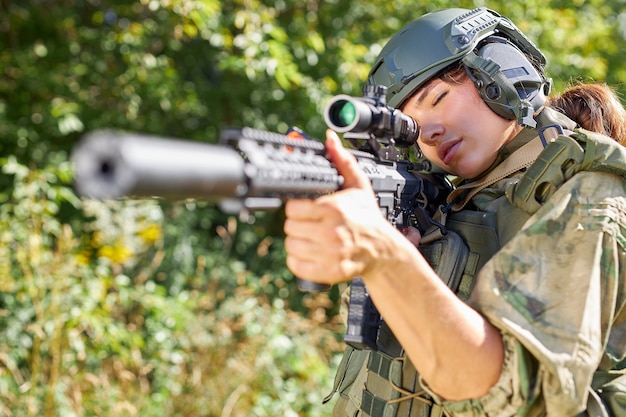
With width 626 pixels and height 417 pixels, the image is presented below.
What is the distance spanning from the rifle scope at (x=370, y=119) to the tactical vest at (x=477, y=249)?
31cm

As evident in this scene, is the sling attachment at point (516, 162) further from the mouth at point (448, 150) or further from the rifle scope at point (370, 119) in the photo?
the rifle scope at point (370, 119)

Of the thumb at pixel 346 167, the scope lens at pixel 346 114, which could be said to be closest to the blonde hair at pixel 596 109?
the scope lens at pixel 346 114

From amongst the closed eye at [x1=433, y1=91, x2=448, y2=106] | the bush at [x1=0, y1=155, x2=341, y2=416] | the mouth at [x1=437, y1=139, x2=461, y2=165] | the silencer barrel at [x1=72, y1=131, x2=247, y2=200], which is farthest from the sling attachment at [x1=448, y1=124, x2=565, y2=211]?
the bush at [x1=0, y1=155, x2=341, y2=416]

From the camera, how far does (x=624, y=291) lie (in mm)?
1526

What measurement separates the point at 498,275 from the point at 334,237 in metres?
0.47

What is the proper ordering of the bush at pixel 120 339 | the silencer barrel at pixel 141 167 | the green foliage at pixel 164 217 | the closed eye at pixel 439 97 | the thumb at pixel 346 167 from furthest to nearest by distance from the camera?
the green foliage at pixel 164 217 < the bush at pixel 120 339 < the closed eye at pixel 439 97 < the thumb at pixel 346 167 < the silencer barrel at pixel 141 167

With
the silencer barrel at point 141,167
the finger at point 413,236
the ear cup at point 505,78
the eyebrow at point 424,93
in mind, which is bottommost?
the finger at point 413,236

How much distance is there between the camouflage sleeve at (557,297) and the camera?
1381 millimetres

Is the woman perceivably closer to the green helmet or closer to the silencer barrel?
the green helmet

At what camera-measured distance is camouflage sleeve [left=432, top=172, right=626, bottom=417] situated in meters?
Answer: 1.38

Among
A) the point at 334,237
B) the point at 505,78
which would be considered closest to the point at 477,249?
the point at 505,78

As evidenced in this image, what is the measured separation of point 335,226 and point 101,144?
0.43 m

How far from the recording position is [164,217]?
19.5 ft

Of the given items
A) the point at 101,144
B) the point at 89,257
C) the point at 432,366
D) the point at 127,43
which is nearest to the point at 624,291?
the point at 432,366
